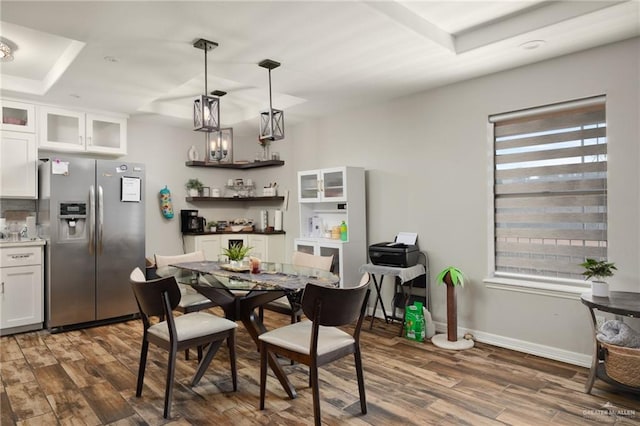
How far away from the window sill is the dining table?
1.62m

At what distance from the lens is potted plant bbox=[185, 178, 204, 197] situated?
5.71 metres

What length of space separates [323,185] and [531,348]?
8.78ft

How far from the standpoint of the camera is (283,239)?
5.79 meters

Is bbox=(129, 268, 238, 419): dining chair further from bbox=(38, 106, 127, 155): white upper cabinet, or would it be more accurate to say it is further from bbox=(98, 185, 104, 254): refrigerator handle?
bbox=(38, 106, 127, 155): white upper cabinet

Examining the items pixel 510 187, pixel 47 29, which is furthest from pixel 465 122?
pixel 47 29

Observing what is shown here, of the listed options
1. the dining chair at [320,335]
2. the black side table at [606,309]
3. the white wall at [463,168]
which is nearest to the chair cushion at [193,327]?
the dining chair at [320,335]

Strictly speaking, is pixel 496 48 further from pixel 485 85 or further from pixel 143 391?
pixel 143 391

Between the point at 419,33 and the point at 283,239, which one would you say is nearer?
the point at 419,33

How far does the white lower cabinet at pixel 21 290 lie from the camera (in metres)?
4.01

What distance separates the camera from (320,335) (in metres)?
2.47

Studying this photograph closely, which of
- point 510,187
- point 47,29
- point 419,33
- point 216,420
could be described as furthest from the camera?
point 510,187

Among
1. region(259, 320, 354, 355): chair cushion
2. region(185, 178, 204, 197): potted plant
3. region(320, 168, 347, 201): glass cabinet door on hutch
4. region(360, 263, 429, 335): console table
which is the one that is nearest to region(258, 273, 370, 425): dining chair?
region(259, 320, 354, 355): chair cushion

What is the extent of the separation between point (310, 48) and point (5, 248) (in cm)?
364

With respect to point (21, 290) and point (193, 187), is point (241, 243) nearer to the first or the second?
point (193, 187)
